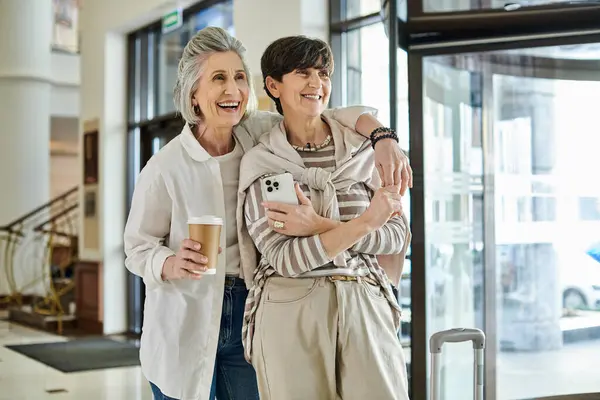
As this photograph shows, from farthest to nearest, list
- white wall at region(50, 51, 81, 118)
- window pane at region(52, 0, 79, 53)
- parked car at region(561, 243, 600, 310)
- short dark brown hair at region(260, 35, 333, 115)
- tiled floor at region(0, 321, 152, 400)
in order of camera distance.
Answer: window pane at region(52, 0, 79, 53)
white wall at region(50, 51, 81, 118)
tiled floor at region(0, 321, 152, 400)
parked car at region(561, 243, 600, 310)
short dark brown hair at region(260, 35, 333, 115)

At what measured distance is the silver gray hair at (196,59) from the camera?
72.3 inches

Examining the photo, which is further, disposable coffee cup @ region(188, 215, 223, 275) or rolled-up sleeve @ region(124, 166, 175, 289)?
rolled-up sleeve @ region(124, 166, 175, 289)

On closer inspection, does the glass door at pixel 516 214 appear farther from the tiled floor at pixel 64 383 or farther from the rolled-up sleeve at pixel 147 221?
the tiled floor at pixel 64 383

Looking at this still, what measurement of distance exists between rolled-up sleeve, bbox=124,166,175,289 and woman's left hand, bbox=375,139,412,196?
0.53 meters

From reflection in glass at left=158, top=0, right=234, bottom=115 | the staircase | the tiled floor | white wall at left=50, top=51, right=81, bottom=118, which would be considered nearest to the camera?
the tiled floor

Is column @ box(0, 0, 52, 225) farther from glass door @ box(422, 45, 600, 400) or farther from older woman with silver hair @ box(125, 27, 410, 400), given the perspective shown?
older woman with silver hair @ box(125, 27, 410, 400)

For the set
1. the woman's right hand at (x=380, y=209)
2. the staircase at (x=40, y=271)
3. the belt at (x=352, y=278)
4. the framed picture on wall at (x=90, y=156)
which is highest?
the framed picture on wall at (x=90, y=156)

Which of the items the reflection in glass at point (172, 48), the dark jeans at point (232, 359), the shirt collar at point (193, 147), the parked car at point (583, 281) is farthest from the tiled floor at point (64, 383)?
the shirt collar at point (193, 147)

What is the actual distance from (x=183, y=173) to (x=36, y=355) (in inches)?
239

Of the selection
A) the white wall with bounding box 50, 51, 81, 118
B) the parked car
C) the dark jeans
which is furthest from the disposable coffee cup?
the white wall with bounding box 50, 51, 81, 118

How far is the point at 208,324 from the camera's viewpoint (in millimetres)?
1850

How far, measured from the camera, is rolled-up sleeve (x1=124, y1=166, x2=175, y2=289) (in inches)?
72.6

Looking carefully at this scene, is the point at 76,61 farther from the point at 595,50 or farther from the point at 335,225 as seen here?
the point at 335,225

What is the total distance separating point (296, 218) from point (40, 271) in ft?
37.2
